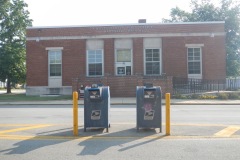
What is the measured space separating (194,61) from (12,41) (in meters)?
22.1

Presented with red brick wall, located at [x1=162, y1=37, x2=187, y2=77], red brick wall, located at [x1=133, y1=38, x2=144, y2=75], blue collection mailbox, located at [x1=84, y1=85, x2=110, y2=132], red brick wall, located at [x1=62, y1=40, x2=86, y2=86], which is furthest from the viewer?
red brick wall, located at [x1=62, y1=40, x2=86, y2=86]

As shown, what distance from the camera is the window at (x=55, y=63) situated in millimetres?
33291

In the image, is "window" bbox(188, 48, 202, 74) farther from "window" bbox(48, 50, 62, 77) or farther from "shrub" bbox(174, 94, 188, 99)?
"window" bbox(48, 50, 62, 77)

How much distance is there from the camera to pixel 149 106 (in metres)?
9.36

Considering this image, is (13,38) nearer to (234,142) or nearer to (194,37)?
(194,37)

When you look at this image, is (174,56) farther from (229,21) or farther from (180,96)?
(229,21)

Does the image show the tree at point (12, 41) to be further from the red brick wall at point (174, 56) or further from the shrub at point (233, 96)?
the shrub at point (233, 96)

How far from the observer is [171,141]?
8.33m

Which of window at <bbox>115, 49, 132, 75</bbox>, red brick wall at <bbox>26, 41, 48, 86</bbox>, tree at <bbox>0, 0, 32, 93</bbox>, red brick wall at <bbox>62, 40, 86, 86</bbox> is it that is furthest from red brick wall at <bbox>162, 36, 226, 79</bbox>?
tree at <bbox>0, 0, 32, 93</bbox>

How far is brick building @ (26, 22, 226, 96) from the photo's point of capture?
31.8 m

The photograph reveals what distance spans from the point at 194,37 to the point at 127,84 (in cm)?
862

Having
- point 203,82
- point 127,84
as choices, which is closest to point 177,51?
point 203,82

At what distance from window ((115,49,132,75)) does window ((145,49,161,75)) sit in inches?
64.2

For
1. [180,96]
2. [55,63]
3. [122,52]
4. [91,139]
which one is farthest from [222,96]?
[91,139]
